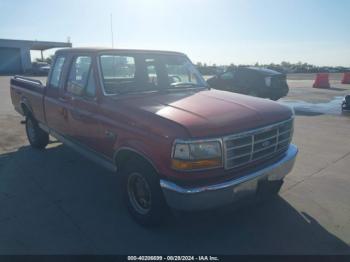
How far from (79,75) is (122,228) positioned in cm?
221

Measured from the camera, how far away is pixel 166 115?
3.04 metres

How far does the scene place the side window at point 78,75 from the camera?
410cm

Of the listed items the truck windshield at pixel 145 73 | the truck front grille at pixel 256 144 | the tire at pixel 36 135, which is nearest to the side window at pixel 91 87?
the truck windshield at pixel 145 73

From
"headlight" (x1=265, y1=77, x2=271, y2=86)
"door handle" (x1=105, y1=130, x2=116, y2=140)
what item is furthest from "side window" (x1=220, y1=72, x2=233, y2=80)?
"door handle" (x1=105, y1=130, x2=116, y2=140)

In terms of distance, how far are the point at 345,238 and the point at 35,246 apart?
3.26 meters

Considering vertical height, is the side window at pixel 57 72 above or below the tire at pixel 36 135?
above

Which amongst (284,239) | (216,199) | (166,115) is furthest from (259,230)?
(166,115)

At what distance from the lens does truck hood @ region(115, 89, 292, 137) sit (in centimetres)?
289

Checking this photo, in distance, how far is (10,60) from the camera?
138 feet

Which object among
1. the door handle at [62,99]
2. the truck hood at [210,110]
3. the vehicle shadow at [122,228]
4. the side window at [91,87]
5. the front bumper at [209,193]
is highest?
the side window at [91,87]

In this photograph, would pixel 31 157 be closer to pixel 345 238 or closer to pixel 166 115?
pixel 166 115

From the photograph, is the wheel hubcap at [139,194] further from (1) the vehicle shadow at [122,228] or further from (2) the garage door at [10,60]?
(2) the garage door at [10,60]

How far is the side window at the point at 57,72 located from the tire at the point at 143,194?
2267mm

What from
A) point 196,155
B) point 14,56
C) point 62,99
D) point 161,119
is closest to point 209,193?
point 196,155
